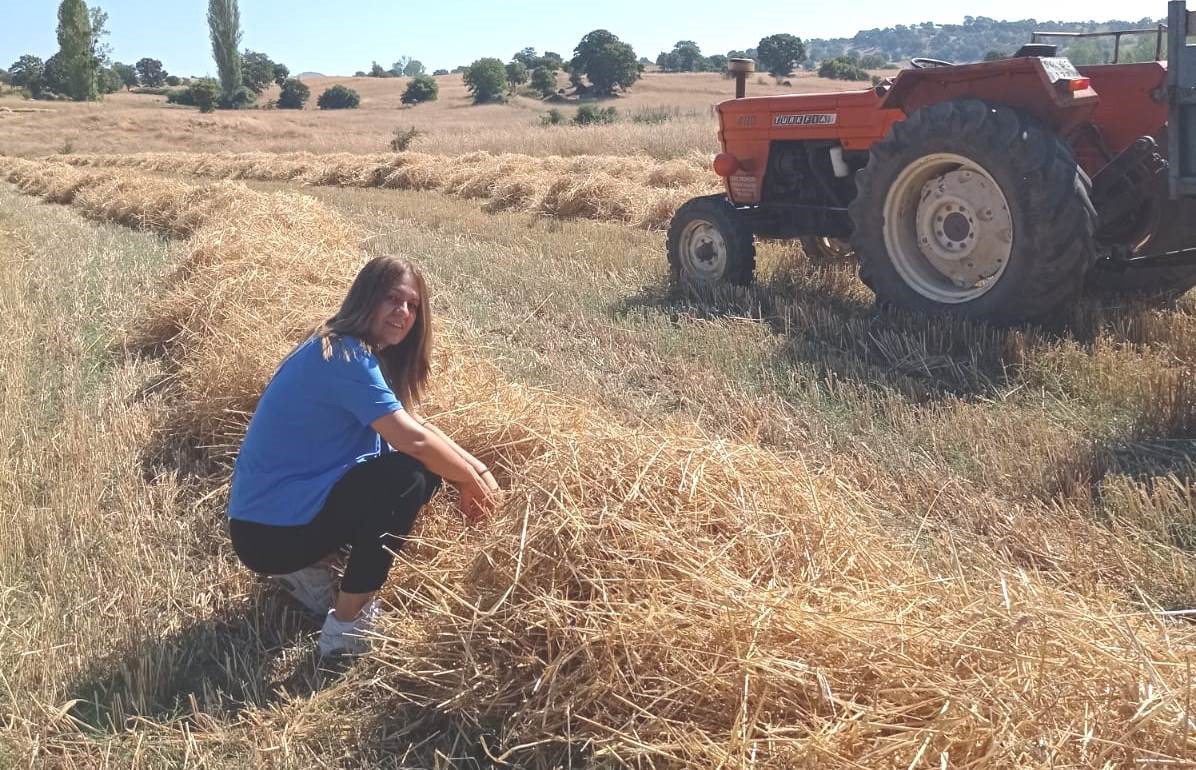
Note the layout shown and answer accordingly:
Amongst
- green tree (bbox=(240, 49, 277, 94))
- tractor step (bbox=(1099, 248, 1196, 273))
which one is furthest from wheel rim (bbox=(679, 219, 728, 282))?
green tree (bbox=(240, 49, 277, 94))

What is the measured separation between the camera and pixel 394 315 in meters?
3.00

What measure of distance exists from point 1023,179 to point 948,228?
679 mm

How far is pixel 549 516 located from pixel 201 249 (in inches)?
223

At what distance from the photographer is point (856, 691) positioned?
211 cm

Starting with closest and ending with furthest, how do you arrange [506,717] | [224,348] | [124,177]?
[506,717] < [224,348] < [124,177]

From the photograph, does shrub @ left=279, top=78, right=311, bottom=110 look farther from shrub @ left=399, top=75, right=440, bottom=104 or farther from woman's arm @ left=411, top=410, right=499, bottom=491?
woman's arm @ left=411, top=410, right=499, bottom=491

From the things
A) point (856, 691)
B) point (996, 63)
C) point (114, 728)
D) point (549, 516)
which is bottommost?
point (114, 728)

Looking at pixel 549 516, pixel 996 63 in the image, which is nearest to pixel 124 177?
pixel 996 63

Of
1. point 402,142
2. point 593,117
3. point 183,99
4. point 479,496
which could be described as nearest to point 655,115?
point 593,117

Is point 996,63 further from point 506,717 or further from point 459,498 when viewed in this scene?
point 506,717

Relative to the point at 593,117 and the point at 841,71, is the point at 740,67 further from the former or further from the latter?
the point at 841,71

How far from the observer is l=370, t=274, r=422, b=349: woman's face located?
117 inches

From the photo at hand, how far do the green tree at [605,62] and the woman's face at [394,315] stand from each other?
62.7 metres

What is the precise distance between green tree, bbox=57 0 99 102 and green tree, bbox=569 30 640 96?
100 ft
